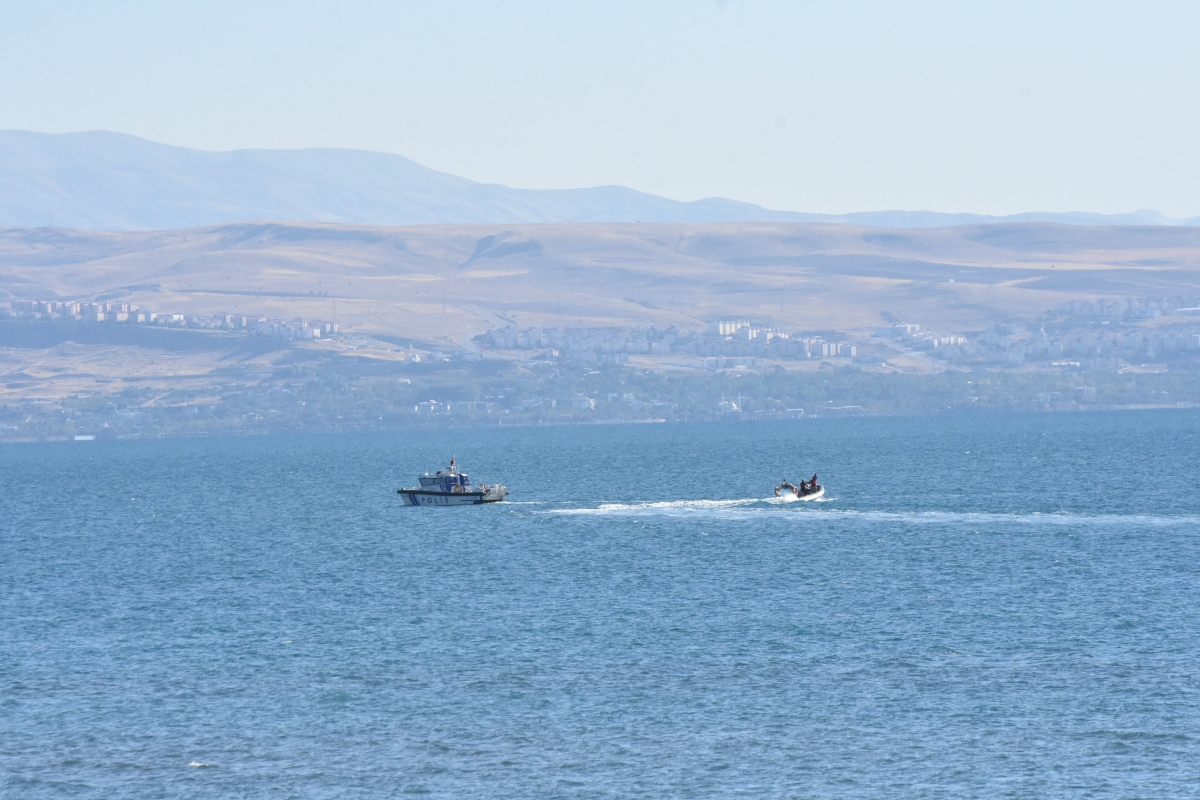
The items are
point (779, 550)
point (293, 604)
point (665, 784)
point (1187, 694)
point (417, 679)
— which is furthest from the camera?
point (779, 550)

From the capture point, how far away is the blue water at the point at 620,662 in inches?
2311

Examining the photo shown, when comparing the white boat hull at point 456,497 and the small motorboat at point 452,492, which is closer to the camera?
the white boat hull at point 456,497

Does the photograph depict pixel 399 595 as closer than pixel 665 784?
No

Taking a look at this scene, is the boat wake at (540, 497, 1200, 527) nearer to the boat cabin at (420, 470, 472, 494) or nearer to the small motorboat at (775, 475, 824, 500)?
the small motorboat at (775, 475, 824, 500)

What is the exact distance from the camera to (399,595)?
102250 millimetres

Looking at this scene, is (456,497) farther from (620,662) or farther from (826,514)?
(620,662)

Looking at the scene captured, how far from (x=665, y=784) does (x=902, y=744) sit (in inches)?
383

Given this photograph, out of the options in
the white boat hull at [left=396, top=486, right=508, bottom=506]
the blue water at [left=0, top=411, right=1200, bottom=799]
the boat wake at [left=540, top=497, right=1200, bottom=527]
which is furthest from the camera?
the white boat hull at [left=396, top=486, right=508, bottom=506]

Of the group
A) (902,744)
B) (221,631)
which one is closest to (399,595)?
(221,631)

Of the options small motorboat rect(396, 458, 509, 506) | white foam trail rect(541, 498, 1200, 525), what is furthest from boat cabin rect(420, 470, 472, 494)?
white foam trail rect(541, 498, 1200, 525)

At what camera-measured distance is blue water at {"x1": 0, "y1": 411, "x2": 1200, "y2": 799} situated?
193 feet

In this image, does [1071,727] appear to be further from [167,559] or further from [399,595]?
[167,559]

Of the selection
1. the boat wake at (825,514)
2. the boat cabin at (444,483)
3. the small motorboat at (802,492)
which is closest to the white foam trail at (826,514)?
the boat wake at (825,514)

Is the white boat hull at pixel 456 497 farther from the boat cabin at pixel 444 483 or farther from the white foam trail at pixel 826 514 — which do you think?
the white foam trail at pixel 826 514
